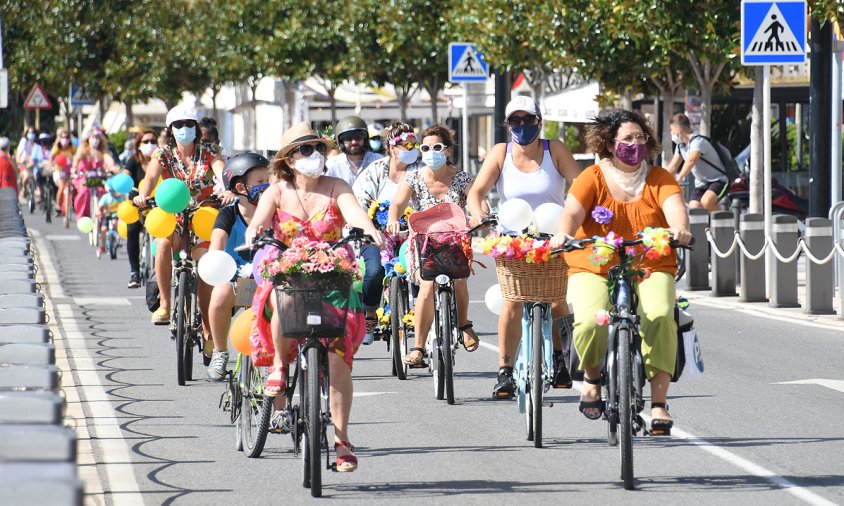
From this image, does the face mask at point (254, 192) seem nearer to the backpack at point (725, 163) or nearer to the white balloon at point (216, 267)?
the white balloon at point (216, 267)

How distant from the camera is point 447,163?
1152 centimetres

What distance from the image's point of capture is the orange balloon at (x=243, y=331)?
8.21m

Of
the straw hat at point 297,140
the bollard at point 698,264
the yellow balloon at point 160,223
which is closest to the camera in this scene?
the straw hat at point 297,140

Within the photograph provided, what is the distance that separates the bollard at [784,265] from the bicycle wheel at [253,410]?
8851mm

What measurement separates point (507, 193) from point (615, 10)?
12.9 m

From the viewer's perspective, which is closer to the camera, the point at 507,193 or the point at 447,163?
the point at 507,193

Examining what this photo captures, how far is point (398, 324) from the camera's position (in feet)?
39.0

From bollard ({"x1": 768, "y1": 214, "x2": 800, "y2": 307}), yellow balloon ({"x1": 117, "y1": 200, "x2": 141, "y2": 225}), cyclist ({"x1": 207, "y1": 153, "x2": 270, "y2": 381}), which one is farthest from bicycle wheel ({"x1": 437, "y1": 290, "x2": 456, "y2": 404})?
bollard ({"x1": 768, "y1": 214, "x2": 800, "y2": 307})

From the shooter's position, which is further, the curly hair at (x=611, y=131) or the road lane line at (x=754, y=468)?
the curly hair at (x=611, y=131)

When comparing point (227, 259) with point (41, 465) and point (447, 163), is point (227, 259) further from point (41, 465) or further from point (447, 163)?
point (41, 465)

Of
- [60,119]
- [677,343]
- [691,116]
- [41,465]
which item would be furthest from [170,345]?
[60,119]

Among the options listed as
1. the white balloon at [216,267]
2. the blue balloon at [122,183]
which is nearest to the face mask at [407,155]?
the white balloon at [216,267]

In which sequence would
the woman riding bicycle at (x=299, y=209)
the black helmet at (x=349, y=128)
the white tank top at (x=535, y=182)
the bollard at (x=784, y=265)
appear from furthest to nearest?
the bollard at (x=784, y=265) < the black helmet at (x=349, y=128) < the white tank top at (x=535, y=182) < the woman riding bicycle at (x=299, y=209)

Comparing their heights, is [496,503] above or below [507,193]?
below
